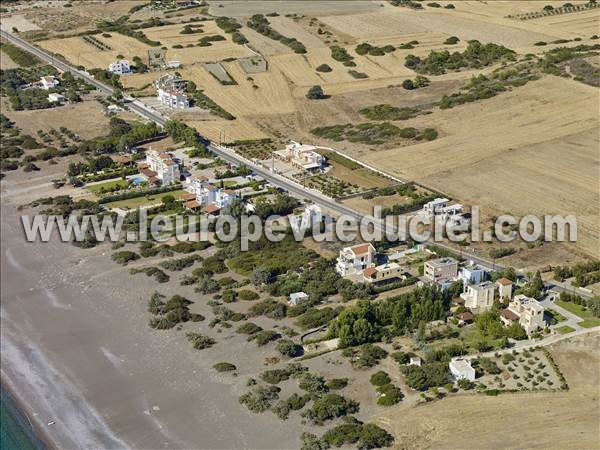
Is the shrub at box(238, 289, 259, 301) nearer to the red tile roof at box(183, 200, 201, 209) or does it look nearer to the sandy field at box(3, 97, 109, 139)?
the red tile roof at box(183, 200, 201, 209)

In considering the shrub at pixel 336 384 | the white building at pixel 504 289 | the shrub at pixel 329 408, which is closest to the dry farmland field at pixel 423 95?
the white building at pixel 504 289

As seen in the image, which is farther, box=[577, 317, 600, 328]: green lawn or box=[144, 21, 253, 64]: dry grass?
box=[144, 21, 253, 64]: dry grass

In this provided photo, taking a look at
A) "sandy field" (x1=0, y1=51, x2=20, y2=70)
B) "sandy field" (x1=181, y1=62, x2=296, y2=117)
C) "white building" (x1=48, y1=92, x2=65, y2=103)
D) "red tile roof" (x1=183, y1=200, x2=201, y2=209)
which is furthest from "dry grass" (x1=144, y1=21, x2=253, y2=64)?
"red tile roof" (x1=183, y1=200, x2=201, y2=209)

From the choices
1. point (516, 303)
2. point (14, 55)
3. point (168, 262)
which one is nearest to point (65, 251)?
point (168, 262)

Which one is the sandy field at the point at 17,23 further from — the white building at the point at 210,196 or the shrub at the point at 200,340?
the shrub at the point at 200,340

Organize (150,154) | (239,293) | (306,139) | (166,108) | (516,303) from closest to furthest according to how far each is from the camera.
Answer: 1. (516,303)
2. (239,293)
3. (150,154)
4. (306,139)
5. (166,108)

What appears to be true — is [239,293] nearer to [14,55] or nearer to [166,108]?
[166,108]
